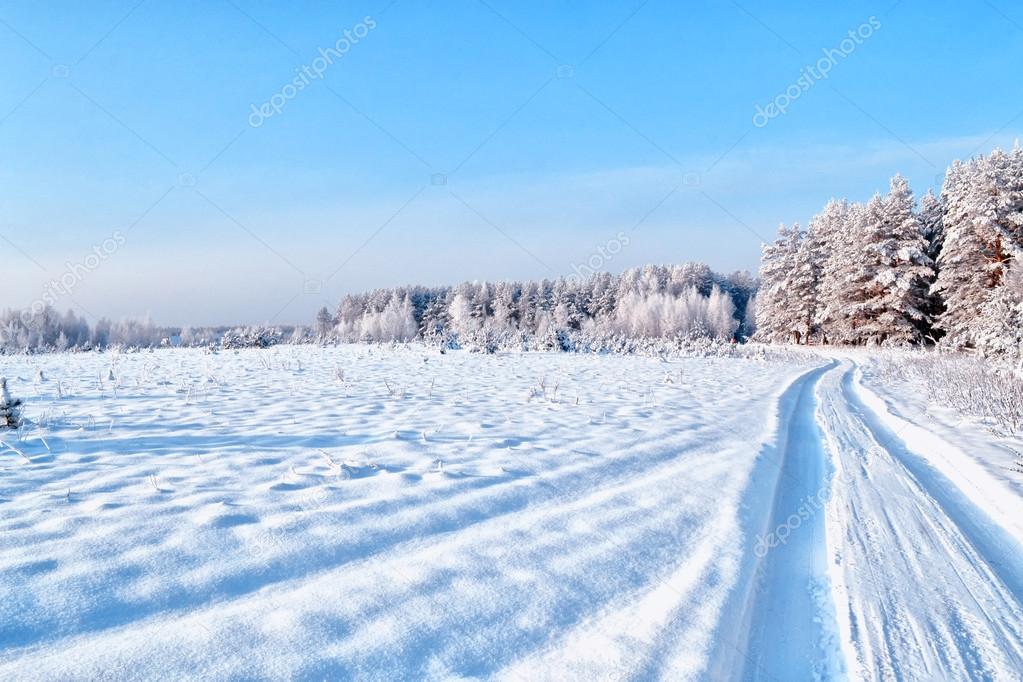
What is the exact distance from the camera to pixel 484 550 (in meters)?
3.44

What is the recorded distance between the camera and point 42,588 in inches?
104

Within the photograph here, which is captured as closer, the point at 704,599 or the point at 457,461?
the point at 704,599

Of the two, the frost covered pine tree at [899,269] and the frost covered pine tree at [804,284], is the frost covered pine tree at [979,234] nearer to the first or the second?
the frost covered pine tree at [899,269]

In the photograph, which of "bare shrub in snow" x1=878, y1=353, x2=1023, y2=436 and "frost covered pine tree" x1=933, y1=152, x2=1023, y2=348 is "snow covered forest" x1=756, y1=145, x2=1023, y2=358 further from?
"bare shrub in snow" x1=878, y1=353, x2=1023, y2=436

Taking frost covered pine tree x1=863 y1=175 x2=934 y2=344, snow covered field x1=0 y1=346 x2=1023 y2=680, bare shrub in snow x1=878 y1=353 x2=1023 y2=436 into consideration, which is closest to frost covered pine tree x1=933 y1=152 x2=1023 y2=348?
frost covered pine tree x1=863 y1=175 x2=934 y2=344

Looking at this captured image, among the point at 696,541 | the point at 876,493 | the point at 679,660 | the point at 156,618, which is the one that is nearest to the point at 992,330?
the point at 876,493

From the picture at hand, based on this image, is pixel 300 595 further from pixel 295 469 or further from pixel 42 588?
pixel 295 469

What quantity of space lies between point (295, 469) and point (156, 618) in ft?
7.02

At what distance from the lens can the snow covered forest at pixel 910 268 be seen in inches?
1150

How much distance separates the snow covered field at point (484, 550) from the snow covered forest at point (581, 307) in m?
40.9

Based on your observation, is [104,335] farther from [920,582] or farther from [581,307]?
[920,582]

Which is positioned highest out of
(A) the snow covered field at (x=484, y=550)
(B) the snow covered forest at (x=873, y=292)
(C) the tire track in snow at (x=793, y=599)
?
(B) the snow covered forest at (x=873, y=292)

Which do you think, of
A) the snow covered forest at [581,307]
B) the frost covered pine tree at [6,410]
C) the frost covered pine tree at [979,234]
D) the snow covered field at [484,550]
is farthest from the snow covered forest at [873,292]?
the frost covered pine tree at [6,410]

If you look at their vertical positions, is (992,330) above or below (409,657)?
above
